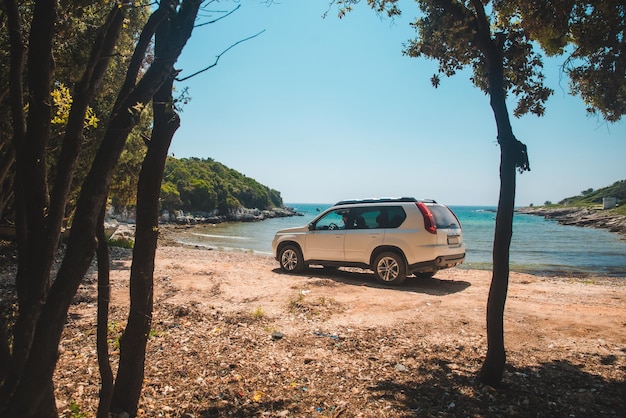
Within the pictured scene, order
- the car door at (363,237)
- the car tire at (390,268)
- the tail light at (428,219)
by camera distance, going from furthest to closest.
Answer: the car door at (363,237) < the car tire at (390,268) < the tail light at (428,219)

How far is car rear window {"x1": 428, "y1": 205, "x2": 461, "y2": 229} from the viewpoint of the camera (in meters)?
9.58

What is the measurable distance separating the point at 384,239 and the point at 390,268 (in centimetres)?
71

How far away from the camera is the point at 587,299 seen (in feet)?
28.0

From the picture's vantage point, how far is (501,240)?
163 inches

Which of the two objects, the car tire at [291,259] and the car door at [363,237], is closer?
the car door at [363,237]

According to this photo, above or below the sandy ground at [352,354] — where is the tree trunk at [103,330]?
above

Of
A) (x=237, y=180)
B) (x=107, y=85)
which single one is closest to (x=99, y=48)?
(x=107, y=85)

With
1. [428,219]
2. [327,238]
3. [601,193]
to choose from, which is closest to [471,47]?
[428,219]

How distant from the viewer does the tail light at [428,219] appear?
9227mm

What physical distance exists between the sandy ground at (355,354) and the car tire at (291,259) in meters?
2.74

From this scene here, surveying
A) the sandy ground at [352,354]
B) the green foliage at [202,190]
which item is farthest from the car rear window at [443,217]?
the green foliage at [202,190]

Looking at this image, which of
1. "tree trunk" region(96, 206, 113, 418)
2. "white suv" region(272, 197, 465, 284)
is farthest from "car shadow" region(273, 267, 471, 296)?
"tree trunk" region(96, 206, 113, 418)

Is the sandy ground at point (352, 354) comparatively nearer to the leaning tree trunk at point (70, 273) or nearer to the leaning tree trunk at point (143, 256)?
the leaning tree trunk at point (143, 256)

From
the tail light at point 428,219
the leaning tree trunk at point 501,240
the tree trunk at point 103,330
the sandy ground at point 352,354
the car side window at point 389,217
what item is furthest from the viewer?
the car side window at point 389,217
